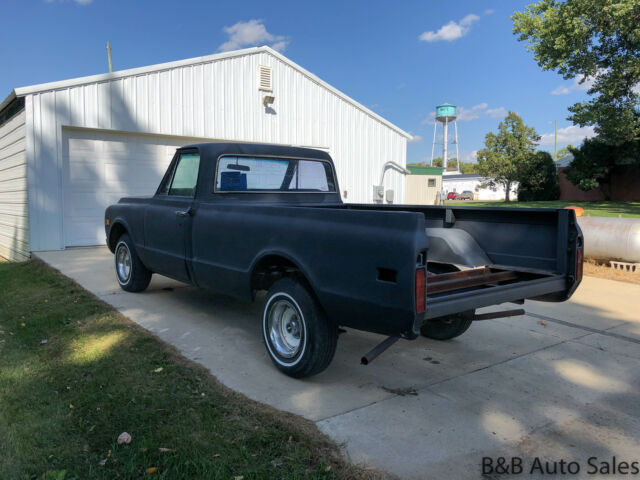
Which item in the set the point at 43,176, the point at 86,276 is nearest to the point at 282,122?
the point at 43,176

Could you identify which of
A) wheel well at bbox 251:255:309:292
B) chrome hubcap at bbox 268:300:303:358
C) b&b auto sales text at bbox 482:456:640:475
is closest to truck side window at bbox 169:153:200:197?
wheel well at bbox 251:255:309:292

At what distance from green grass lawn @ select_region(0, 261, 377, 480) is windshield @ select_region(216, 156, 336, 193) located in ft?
5.61

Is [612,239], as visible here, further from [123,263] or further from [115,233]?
[115,233]

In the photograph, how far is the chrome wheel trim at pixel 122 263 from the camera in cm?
647

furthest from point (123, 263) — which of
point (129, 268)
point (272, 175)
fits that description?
point (272, 175)

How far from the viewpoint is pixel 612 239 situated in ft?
27.6

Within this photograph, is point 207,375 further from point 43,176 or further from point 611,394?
point 43,176

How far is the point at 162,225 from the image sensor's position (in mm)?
5379

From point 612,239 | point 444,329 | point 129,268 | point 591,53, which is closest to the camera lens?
point 444,329

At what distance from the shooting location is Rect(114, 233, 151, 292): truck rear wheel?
20.3 ft

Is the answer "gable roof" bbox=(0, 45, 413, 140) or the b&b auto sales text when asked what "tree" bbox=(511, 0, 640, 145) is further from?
the b&b auto sales text

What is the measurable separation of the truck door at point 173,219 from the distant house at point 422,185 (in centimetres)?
1721

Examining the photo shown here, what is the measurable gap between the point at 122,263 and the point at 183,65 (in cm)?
664

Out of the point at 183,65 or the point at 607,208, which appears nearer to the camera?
the point at 183,65
